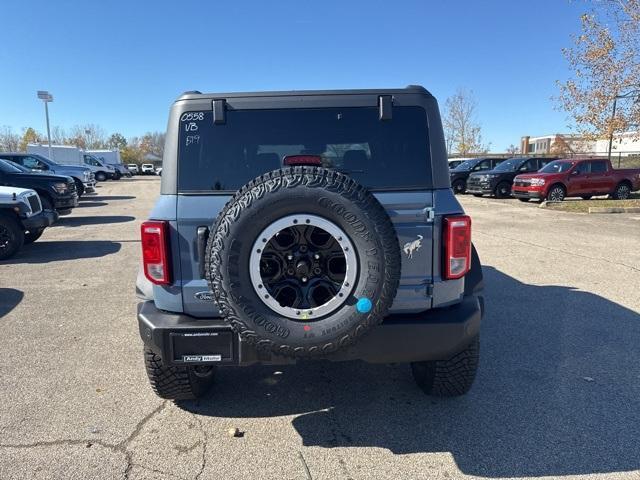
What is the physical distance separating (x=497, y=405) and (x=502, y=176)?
18.4m

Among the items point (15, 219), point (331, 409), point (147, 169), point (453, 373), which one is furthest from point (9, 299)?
point (147, 169)

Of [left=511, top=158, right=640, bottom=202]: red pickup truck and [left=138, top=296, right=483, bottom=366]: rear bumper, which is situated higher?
[left=511, top=158, right=640, bottom=202]: red pickup truck

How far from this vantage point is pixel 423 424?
2.93 m

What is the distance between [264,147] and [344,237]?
0.87 m

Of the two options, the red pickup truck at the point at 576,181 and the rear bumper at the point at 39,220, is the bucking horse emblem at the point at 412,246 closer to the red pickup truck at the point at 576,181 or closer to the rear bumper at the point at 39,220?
the rear bumper at the point at 39,220

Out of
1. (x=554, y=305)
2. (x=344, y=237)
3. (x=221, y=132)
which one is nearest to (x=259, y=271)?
(x=344, y=237)

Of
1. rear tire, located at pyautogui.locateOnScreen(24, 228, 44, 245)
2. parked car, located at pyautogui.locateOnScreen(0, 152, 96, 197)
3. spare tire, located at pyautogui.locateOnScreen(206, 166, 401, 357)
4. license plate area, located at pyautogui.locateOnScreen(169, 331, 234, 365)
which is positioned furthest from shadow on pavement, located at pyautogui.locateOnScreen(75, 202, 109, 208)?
spare tire, located at pyautogui.locateOnScreen(206, 166, 401, 357)

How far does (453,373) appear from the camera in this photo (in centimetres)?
304

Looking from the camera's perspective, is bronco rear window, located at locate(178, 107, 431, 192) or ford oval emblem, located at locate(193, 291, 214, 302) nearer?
ford oval emblem, located at locate(193, 291, 214, 302)

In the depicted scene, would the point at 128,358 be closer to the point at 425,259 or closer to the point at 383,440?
the point at 383,440

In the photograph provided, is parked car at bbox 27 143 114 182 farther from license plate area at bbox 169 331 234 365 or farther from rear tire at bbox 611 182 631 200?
license plate area at bbox 169 331 234 365

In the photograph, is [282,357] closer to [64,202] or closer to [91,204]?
[64,202]

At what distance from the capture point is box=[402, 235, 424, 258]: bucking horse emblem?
2590 millimetres

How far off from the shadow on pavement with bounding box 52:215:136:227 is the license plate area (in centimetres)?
1143
